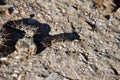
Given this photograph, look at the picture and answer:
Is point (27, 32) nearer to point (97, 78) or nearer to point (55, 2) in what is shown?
point (55, 2)

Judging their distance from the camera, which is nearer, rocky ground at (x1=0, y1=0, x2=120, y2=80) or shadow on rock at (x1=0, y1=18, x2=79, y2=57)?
rocky ground at (x1=0, y1=0, x2=120, y2=80)

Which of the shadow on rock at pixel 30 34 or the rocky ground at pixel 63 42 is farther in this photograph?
the shadow on rock at pixel 30 34

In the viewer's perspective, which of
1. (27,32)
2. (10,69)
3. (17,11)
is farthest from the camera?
(17,11)

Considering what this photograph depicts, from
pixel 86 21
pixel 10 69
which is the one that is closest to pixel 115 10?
pixel 86 21

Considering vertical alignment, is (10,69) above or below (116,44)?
below

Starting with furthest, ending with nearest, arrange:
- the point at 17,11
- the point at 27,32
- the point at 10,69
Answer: the point at 17,11, the point at 27,32, the point at 10,69
